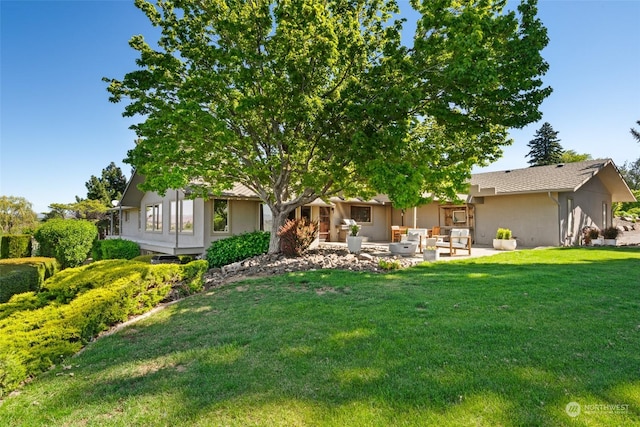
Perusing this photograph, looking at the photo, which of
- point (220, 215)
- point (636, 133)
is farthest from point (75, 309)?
point (636, 133)

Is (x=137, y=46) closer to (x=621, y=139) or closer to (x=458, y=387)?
(x=458, y=387)

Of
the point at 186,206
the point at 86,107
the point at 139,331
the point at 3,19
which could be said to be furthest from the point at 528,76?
the point at 86,107

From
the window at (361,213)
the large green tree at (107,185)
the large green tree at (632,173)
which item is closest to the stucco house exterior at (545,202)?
the window at (361,213)

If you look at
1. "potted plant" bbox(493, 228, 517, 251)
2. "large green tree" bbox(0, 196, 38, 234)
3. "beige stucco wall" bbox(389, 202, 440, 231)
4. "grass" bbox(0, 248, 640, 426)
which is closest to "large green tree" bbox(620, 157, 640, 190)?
"beige stucco wall" bbox(389, 202, 440, 231)

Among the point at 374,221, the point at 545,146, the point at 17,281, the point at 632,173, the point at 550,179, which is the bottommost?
the point at 17,281

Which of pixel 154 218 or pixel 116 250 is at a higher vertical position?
pixel 154 218

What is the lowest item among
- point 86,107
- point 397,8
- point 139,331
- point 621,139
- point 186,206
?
point 139,331

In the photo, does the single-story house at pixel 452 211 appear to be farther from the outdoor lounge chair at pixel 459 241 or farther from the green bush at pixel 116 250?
the outdoor lounge chair at pixel 459 241

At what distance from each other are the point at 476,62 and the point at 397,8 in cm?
426

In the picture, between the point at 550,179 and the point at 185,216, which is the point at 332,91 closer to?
the point at 185,216

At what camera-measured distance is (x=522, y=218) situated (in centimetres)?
1738

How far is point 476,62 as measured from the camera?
23.1ft

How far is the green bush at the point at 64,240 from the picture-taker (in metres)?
14.6

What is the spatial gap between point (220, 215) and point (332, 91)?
318 inches
